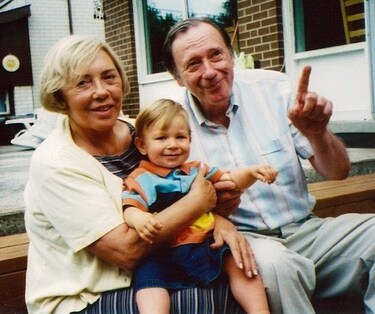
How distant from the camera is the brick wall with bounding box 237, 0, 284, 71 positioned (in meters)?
5.58

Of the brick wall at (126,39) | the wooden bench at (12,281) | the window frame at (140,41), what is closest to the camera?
the wooden bench at (12,281)

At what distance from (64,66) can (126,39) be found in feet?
22.6

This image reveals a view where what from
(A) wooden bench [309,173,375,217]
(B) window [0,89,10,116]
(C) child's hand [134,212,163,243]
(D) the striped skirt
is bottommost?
(D) the striped skirt

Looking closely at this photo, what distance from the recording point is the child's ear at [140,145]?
199 centimetres

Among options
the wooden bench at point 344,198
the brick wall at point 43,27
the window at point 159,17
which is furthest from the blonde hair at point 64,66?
the brick wall at point 43,27

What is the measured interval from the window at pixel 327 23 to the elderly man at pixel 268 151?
3307 mm

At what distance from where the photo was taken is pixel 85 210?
67.3 inches

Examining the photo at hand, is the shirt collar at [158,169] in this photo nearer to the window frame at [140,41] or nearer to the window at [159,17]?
the window at [159,17]

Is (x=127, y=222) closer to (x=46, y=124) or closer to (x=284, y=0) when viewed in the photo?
(x=284, y=0)

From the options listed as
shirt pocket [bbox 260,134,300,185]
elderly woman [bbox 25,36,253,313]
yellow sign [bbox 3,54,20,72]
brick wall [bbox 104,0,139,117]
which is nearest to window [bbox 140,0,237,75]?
brick wall [bbox 104,0,139,117]

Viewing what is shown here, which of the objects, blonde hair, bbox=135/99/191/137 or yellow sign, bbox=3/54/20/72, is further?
Answer: yellow sign, bbox=3/54/20/72

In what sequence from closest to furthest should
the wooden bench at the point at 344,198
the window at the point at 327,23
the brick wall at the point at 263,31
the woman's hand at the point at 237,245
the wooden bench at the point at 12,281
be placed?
1. the woman's hand at the point at 237,245
2. the wooden bench at the point at 12,281
3. the wooden bench at the point at 344,198
4. the window at the point at 327,23
5. the brick wall at the point at 263,31

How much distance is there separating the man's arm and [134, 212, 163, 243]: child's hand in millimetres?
612

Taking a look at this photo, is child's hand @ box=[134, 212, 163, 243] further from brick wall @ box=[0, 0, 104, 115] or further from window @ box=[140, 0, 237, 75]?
brick wall @ box=[0, 0, 104, 115]
